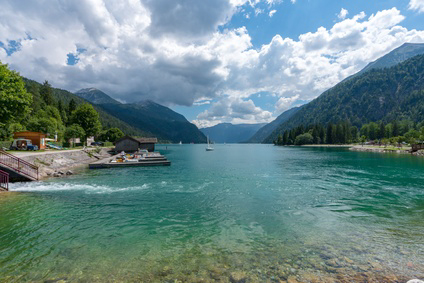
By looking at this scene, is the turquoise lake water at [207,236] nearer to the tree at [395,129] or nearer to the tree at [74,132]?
the tree at [74,132]

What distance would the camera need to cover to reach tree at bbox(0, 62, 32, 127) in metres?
28.1

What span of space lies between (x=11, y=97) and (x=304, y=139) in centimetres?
19318

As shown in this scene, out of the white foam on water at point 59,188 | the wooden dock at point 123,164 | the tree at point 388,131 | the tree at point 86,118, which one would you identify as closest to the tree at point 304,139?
the tree at point 388,131

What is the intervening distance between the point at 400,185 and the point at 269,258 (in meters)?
26.1

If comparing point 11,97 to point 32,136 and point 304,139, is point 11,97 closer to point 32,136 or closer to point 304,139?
point 32,136

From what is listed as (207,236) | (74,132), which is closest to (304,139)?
(74,132)

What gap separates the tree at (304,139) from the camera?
604 feet

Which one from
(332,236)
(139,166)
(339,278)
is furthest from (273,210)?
(139,166)

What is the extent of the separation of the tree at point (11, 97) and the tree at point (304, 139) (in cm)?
18971

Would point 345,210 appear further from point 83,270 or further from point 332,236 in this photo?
point 83,270

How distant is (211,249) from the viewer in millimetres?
9953

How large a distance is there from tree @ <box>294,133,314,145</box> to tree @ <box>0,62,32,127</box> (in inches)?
7469

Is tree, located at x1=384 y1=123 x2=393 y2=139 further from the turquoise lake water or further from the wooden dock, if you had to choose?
the wooden dock

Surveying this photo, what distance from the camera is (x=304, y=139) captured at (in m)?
186
